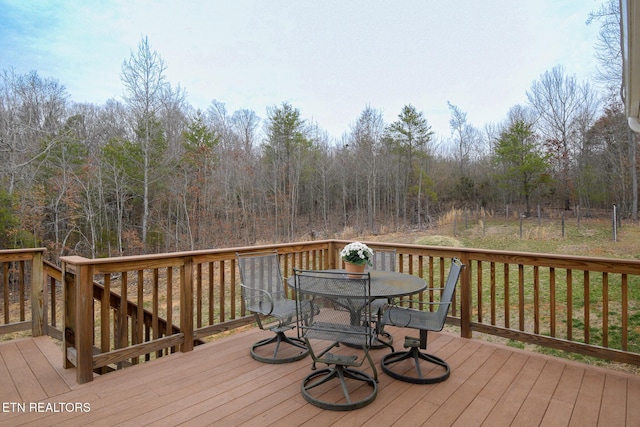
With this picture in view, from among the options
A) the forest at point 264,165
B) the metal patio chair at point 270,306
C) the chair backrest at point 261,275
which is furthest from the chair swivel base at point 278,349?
the forest at point 264,165

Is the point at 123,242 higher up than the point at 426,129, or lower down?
lower down

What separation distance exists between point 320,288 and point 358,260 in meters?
0.69

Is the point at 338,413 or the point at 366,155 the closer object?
the point at 338,413

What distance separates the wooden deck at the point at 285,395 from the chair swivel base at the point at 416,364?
51 mm

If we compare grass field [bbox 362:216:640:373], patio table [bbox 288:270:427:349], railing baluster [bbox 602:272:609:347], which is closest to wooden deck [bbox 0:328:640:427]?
railing baluster [bbox 602:272:609:347]

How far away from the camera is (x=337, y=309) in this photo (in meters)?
2.48

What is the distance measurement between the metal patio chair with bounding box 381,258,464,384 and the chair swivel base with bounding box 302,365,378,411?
0.90 ft

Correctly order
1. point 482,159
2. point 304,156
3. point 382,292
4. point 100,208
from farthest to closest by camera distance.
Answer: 1. point 482,159
2. point 304,156
3. point 100,208
4. point 382,292

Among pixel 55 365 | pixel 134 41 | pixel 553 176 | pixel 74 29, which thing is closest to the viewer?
pixel 55 365

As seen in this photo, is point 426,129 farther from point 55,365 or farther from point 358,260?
point 55,365

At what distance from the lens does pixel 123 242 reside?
13031 mm

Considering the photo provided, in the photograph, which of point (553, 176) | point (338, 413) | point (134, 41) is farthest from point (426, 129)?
point (338, 413)

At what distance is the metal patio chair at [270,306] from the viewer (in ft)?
9.55

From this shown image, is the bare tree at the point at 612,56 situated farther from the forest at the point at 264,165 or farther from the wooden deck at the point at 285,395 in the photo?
the wooden deck at the point at 285,395
